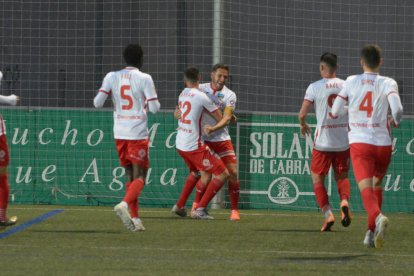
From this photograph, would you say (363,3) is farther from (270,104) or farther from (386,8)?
(270,104)

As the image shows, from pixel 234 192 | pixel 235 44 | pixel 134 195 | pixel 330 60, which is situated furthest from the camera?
pixel 235 44

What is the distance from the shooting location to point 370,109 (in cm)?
1031

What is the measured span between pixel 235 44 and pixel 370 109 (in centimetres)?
1005

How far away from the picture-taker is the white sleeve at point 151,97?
11.6 m

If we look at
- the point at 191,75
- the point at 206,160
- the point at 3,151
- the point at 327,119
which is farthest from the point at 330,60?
the point at 3,151

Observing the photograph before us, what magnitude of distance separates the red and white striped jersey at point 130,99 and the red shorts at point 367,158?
2422mm

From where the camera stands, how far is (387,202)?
17.2m

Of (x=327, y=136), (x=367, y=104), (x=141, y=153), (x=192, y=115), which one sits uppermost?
(x=367, y=104)

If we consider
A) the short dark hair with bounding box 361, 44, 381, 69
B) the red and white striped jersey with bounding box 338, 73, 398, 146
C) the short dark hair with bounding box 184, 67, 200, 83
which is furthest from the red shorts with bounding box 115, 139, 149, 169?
the short dark hair with bounding box 361, 44, 381, 69

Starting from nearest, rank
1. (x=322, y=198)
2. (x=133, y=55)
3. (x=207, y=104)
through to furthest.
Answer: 1. (x=133, y=55)
2. (x=322, y=198)
3. (x=207, y=104)

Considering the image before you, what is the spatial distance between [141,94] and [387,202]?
6303mm

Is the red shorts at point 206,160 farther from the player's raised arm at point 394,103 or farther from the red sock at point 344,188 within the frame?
Result: the player's raised arm at point 394,103

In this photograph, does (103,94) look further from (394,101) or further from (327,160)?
(394,101)

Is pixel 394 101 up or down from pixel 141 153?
up
